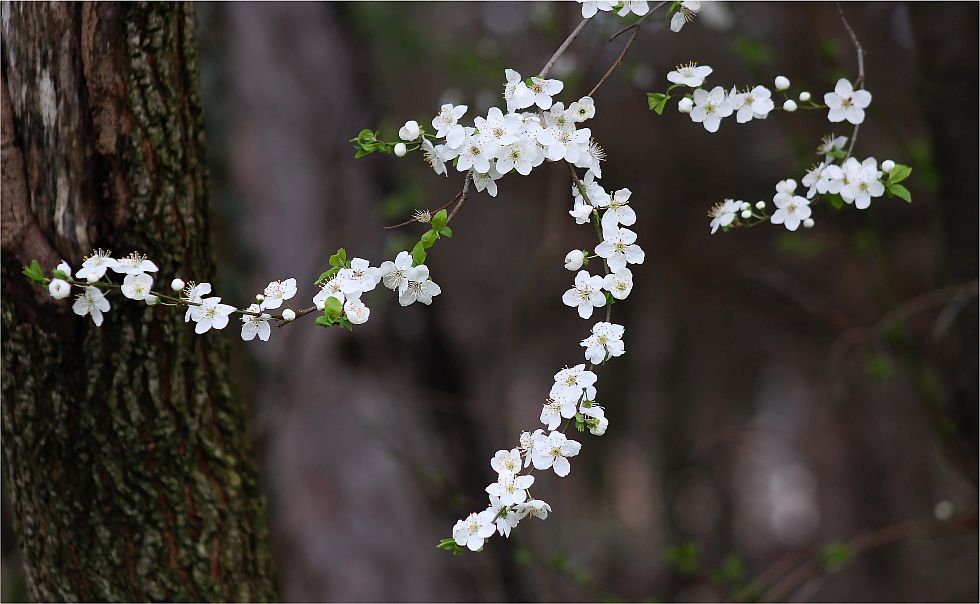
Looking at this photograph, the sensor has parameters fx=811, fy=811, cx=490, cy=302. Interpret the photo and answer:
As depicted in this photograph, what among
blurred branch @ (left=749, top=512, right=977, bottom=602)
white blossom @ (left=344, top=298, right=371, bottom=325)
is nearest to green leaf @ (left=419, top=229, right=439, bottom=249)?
white blossom @ (left=344, top=298, right=371, bottom=325)

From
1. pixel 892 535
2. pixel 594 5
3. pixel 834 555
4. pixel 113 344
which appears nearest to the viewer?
pixel 594 5

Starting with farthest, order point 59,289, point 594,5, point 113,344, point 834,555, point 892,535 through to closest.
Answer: point 892,535, point 834,555, point 113,344, point 594,5, point 59,289

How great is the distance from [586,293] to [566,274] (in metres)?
4.85

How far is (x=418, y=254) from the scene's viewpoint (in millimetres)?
1029

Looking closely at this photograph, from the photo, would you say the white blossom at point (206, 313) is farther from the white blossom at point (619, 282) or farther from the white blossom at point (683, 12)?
the white blossom at point (683, 12)

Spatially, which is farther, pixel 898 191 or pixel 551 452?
pixel 898 191

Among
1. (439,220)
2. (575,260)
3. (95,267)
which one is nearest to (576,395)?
(575,260)

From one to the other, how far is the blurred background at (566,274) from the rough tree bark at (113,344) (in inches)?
11.7

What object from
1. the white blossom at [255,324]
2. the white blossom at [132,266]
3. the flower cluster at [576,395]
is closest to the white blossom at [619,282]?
the flower cluster at [576,395]

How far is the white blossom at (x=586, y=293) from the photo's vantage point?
109 centimetres

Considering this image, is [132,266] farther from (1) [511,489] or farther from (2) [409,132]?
(1) [511,489]

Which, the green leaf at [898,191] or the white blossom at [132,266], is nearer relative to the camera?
the white blossom at [132,266]

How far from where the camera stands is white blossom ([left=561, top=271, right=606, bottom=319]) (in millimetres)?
1092

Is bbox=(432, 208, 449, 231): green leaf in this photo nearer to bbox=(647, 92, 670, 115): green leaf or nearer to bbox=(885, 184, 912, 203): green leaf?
bbox=(647, 92, 670, 115): green leaf
